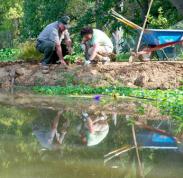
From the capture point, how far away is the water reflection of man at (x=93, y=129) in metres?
7.89

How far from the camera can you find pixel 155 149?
7.18 m

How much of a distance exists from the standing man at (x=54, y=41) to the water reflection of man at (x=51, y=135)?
21.9ft

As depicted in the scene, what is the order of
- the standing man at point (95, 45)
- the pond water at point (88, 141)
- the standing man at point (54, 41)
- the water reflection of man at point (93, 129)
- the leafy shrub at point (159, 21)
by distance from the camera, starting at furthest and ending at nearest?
the leafy shrub at point (159, 21) < the standing man at point (54, 41) < the standing man at point (95, 45) < the water reflection of man at point (93, 129) < the pond water at point (88, 141)

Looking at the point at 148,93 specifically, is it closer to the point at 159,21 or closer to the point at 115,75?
the point at 115,75

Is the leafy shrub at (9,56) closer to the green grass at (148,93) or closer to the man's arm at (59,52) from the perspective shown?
the man's arm at (59,52)

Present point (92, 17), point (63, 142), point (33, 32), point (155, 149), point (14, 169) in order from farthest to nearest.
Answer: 1. point (33, 32)
2. point (92, 17)
3. point (63, 142)
4. point (155, 149)
5. point (14, 169)

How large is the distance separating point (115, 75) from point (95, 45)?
37.4 inches

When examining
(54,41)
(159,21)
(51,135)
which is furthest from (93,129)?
(159,21)

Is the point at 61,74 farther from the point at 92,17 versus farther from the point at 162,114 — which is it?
the point at 92,17

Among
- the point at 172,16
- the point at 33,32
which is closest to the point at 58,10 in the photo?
the point at 33,32

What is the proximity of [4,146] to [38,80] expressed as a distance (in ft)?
29.1

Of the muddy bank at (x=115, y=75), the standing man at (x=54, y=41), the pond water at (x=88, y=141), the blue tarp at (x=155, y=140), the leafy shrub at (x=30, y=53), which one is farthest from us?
the leafy shrub at (x=30, y=53)

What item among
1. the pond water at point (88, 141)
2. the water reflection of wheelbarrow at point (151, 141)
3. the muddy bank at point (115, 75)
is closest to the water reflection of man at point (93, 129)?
the pond water at point (88, 141)

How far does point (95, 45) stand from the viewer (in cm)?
1591
